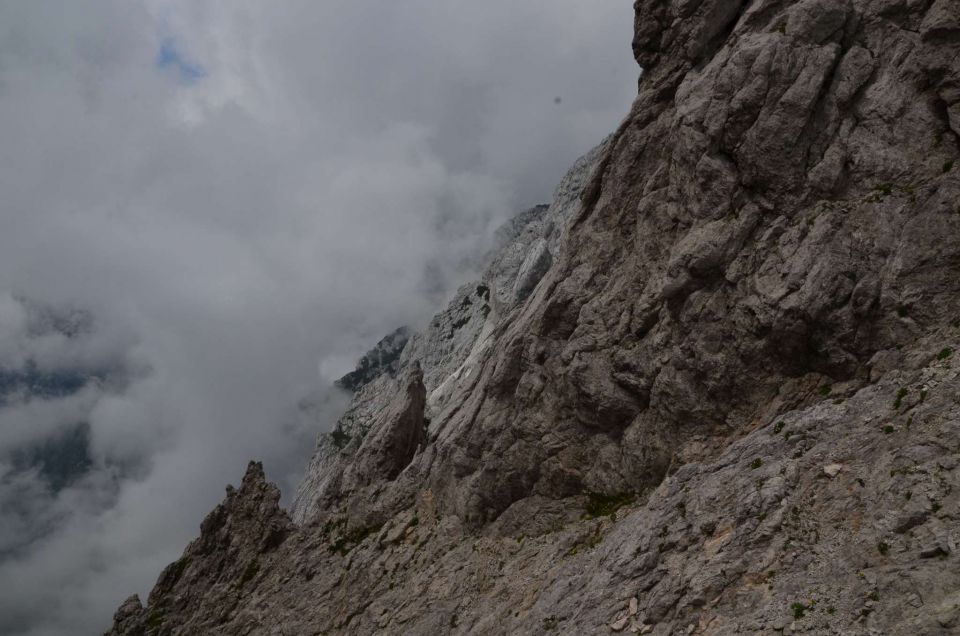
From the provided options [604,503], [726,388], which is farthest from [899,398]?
[604,503]

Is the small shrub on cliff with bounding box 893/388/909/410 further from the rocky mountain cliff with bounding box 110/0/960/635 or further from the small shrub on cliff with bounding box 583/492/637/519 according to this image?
the small shrub on cliff with bounding box 583/492/637/519

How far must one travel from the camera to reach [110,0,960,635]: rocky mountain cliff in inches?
894

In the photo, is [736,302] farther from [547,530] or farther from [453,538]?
[453,538]

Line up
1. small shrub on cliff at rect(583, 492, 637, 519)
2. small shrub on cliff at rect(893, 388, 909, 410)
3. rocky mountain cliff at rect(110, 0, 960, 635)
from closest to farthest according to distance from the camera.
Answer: rocky mountain cliff at rect(110, 0, 960, 635) → small shrub on cliff at rect(893, 388, 909, 410) → small shrub on cliff at rect(583, 492, 637, 519)

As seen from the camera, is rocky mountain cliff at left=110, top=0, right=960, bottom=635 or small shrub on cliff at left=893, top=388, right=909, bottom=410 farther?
small shrub on cliff at left=893, top=388, right=909, bottom=410

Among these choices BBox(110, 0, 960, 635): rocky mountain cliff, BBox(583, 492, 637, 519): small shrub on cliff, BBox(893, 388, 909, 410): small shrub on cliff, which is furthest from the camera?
BBox(583, 492, 637, 519): small shrub on cliff

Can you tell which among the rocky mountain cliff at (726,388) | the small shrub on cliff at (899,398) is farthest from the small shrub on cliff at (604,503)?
the small shrub on cliff at (899,398)

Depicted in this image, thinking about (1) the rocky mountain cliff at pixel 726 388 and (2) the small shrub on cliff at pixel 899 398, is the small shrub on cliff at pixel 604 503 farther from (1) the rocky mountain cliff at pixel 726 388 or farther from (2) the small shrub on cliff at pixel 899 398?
(2) the small shrub on cliff at pixel 899 398

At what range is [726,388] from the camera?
3331 cm

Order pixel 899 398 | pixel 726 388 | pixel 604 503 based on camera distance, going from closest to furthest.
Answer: pixel 899 398, pixel 726 388, pixel 604 503

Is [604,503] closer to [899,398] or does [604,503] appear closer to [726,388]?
[726,388]

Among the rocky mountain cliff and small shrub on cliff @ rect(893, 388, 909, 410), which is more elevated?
the rocky mountain cliff

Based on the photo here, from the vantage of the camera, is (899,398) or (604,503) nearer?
(899,398)

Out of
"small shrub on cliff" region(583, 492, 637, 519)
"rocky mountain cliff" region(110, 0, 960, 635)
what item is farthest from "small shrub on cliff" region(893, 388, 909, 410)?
"small shrub on cliff" region(583, 492, 637, 519)
